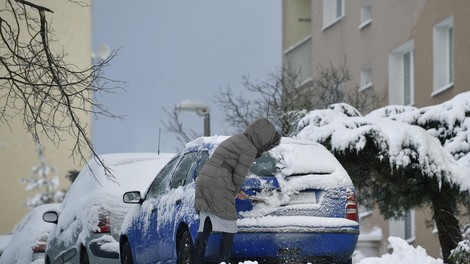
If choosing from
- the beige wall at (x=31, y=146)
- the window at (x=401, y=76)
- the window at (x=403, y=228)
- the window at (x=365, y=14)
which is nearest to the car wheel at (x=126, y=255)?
the window at (x=403, y=228)

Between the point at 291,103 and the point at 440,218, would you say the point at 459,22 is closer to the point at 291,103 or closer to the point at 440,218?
the point at 291,103

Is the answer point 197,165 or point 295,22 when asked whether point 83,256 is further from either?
point 295,22

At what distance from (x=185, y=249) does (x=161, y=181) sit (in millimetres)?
1753

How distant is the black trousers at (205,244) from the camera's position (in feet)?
43.0

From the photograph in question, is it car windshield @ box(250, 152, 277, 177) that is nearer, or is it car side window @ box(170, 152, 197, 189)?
car windshield @ box(250, 152, 277, 177)

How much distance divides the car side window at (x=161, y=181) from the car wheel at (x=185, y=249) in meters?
1.27

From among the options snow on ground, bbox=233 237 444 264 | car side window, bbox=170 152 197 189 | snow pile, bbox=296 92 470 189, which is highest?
snow pile, bbox=296 92 470 189

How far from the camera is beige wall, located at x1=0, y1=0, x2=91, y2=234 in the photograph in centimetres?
6412

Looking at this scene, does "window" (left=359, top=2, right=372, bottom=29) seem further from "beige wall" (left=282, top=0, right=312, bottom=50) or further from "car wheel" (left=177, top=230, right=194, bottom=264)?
"car wheel" (left=177, top=230, right=194, bottom=264)

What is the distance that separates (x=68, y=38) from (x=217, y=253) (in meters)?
51.7

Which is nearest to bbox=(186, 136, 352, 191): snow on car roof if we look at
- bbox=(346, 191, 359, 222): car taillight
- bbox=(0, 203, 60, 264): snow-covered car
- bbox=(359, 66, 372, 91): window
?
bbox=(346, 191, 359, 222): car taillight

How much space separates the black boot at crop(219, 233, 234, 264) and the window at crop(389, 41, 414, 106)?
2021cm

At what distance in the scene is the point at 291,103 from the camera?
27.5m

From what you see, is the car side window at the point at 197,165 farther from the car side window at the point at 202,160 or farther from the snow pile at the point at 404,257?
the snow pile at the point at 404,257
